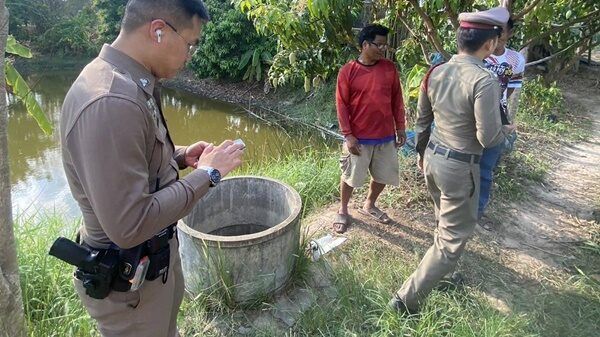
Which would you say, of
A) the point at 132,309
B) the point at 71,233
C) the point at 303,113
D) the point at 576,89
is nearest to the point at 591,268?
the point at 132,309

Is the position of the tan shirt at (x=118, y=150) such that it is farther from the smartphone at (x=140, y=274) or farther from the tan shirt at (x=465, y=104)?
the tan shirt at (x=465, y=104)

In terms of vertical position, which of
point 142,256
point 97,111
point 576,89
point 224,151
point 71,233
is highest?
point 97,111

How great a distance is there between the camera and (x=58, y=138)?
911 cm

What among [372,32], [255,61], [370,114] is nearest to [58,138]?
[255,61]

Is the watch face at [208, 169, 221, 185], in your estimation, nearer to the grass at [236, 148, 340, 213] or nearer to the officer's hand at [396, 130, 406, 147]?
the officer's hand at [396, 130, 406, 147]

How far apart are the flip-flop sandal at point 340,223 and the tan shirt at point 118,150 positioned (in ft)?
7.79

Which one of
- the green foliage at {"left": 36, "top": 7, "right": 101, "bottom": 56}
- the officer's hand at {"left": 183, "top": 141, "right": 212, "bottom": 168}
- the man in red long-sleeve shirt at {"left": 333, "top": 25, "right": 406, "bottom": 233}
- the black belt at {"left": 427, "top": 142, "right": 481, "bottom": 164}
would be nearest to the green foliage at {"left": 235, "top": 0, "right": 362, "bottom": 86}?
the man in red long-sleeve shirt at {"left": 333, "top": 25, "right": 406, "bottom": 233}

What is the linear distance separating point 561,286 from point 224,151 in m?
2.63

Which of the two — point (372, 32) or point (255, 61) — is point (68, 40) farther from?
point (372, 32)

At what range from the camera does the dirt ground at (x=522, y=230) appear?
10.5 ft

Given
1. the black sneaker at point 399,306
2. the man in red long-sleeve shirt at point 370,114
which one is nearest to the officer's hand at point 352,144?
the man in red long-sleeve shirt at point 370,114

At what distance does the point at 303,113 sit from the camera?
10547mm

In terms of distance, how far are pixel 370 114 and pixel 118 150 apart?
8.24 ft

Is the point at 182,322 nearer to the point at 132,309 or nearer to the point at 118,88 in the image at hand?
the point at 132,309
